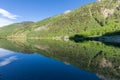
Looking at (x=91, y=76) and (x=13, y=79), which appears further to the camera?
(x=91, y=76)

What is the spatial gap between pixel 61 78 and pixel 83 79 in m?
3.68

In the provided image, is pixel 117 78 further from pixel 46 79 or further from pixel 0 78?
pixel 0 78

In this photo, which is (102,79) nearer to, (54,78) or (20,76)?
(54,78)

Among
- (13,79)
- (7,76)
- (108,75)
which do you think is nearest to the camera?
(13,79)

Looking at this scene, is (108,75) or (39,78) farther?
(108,75)

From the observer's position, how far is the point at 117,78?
35375 millimetres

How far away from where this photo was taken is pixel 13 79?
1310 inches

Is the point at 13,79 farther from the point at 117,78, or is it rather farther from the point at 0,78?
the point at 117,78

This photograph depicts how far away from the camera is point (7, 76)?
35.5 metres

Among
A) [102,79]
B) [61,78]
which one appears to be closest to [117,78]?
[102,79]

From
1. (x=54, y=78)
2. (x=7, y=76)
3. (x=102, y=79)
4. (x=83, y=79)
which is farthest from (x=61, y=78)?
(x=7, y=76)

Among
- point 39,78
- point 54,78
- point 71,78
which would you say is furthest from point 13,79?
point 71,78

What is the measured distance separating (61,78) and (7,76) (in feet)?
30.2

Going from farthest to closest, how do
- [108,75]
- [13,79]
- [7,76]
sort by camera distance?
[108,75] → [7,76] → [13,79]
